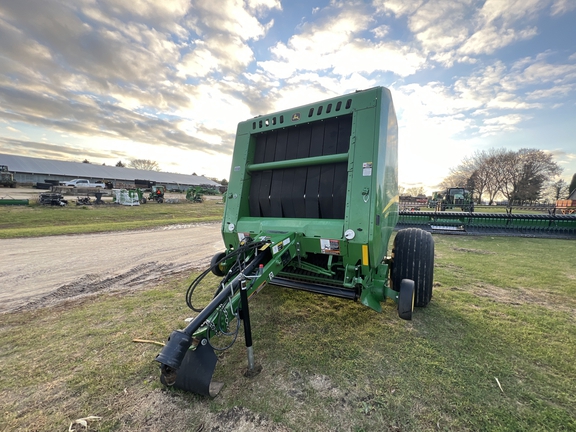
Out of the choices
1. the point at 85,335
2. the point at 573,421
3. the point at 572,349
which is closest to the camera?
the point at 573,421

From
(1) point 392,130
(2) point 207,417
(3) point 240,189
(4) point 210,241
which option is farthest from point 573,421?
(4) point 210,241

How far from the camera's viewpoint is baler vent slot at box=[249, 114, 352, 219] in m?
3.44

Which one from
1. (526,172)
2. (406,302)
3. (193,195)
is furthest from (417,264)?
(526,172)

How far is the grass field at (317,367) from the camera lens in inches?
80.0

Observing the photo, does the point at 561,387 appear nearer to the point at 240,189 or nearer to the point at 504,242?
the point at 240,189

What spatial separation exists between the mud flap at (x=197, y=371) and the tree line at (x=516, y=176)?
48.7 m

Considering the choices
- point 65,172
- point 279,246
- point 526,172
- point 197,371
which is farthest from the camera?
point 65,172

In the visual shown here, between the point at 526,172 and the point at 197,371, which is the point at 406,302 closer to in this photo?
the point at 197,371

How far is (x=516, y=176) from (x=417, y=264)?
Answer: 184 feet

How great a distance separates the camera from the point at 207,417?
2.03 m

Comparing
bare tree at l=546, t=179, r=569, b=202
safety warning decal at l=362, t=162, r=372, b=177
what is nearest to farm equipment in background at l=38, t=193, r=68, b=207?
safety warning decal at l=362, t=162, r=372, b=177

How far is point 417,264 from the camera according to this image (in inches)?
146

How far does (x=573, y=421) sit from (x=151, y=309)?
4.55 metres

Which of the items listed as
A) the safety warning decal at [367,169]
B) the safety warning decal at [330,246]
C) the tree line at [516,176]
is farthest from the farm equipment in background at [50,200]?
the tree line at [516,176]
